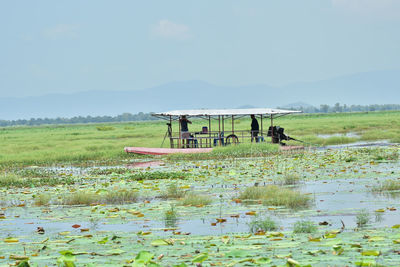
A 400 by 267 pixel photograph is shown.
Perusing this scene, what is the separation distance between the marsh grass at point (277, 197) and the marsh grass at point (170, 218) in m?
2.31

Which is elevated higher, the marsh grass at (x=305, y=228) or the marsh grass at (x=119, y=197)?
the marsh grass at (x=305, y=228)

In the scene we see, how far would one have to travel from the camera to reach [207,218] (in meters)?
11.6

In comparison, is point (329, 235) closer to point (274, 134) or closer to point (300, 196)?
point (300, 196)

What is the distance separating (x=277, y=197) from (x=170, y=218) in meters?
2.77

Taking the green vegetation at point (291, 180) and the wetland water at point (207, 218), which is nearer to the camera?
the wetland water at point (207, 218)

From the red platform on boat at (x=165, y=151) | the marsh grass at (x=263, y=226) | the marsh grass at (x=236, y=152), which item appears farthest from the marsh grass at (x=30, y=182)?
the red platform on boat at (x=165, y=151)

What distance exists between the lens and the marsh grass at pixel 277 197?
495 inches

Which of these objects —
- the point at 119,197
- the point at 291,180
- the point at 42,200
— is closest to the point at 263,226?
the point at 119,197

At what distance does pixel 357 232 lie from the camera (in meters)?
9.27

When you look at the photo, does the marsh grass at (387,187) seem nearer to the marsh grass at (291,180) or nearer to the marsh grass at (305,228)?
the marsh grass at (291,180)

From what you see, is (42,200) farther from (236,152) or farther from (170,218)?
(236,152)

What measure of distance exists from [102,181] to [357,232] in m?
11.7

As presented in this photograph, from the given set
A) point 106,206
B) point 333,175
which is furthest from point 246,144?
point 106,206

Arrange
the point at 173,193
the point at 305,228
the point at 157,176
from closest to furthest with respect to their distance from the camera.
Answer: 1. the point at 305,228
2. the point at 173,193
3. the point at 157,176
